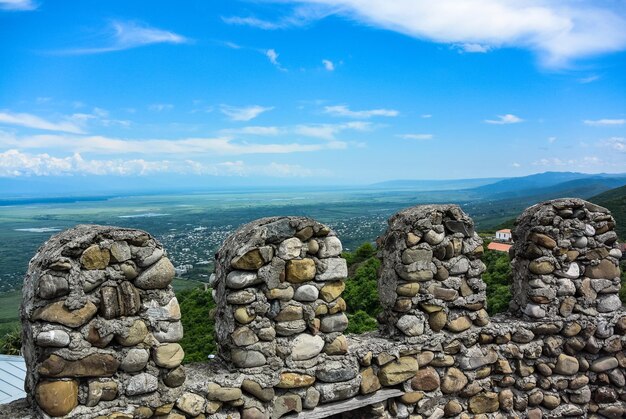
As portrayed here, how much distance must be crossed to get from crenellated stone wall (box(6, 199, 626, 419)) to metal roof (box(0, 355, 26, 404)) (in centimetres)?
603

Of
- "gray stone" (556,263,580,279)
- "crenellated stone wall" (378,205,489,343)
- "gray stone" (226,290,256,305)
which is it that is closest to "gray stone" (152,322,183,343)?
"gray stone" (226,290,256,305)

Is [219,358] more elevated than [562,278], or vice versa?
[562,278]

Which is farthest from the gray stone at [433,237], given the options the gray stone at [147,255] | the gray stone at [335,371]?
the gray stone at [147,255]

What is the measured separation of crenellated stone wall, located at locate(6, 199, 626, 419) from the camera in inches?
159

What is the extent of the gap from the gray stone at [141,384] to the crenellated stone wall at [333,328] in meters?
0.01

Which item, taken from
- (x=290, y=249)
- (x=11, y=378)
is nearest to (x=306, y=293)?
→ (x=290, y=249)

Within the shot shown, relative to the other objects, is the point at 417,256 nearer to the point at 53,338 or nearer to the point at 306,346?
the point at 306,346

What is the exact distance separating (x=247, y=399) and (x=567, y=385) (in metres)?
4.24

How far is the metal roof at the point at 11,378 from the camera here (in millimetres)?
9062

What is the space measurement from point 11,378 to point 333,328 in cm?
803

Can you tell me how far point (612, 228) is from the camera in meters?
6.57

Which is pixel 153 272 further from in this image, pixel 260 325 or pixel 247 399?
pixel 247 399

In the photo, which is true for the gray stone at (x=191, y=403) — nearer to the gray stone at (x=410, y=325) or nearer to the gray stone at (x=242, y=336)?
the gray stone at (x=242, y=336)

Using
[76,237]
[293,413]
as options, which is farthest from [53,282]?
[293,413]
